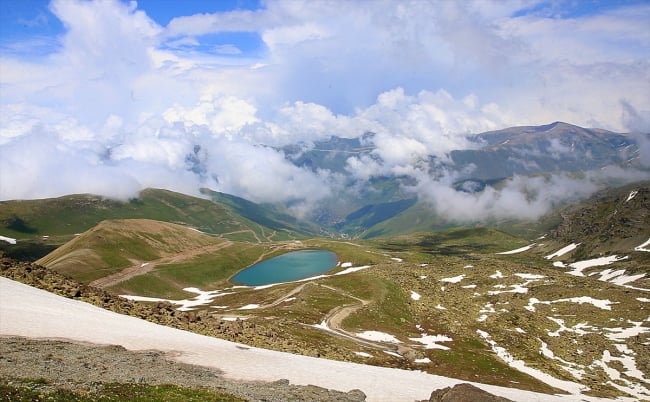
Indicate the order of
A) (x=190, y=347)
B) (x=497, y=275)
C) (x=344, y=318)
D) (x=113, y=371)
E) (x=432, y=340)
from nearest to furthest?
(x=113, y=371)
(x=190, y=347)
(x=432, y=340)
(x=344, y=318)
(x=497, y=275)

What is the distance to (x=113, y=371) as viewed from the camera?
32.6m

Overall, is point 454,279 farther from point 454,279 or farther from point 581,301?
point 581,301

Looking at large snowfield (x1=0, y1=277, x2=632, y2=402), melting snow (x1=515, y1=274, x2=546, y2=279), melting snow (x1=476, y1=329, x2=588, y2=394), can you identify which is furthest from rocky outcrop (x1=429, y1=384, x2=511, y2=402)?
melting snow (x1=515, y1=274, x2=546, y2=279)

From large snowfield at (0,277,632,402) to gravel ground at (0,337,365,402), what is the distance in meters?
2.20

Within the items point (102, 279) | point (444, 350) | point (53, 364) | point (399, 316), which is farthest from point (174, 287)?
point (53, 364)

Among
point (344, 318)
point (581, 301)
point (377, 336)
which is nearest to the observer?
point (377, 336)

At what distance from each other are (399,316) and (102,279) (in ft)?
375

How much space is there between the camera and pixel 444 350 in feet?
278

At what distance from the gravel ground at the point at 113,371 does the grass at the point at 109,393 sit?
4.21 feet

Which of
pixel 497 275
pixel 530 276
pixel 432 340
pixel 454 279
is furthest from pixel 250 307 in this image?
pixel 530 276

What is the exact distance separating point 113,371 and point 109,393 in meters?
6.66

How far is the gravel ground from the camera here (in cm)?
2947

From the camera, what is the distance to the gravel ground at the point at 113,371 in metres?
29.5

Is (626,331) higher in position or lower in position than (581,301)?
lower
